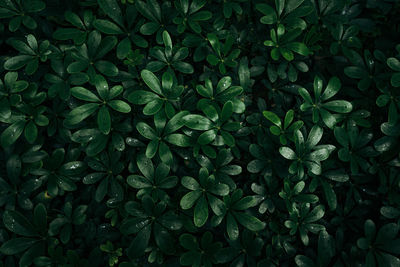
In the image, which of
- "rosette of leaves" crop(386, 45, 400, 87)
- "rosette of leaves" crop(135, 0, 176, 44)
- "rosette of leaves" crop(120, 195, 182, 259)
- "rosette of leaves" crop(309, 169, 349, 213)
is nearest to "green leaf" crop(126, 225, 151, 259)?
"rosette of leaves" crop(120, 195, 182, 259)

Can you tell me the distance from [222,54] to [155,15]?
0.49 meters

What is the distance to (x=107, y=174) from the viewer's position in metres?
2.05

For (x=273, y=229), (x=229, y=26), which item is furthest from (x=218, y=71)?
(x=273, y=229)

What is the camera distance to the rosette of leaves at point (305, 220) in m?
1.93

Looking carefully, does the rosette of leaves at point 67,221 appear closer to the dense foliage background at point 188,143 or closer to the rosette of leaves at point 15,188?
the dense foliage background at point 188,143

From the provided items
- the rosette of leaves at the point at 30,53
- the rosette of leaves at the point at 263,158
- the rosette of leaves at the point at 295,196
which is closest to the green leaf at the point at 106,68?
the rosette of leaves at the point at 30,53

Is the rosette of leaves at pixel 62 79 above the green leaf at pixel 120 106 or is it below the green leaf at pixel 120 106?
above

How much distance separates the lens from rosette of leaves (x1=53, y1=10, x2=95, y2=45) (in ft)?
6.64

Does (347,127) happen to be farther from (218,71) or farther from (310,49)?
(218,71)

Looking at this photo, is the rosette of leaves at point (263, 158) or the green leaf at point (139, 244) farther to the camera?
A: the rosette of leaves at point (263, 158)

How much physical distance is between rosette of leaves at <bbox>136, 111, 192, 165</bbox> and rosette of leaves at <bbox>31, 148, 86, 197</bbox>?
51 centimetres

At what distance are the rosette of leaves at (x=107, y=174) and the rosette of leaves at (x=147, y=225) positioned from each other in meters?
0.15

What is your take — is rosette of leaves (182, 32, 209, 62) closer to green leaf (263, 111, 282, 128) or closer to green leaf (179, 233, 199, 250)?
green leaf (263, 111, 282, 128)

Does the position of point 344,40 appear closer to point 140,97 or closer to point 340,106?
point 340,106
